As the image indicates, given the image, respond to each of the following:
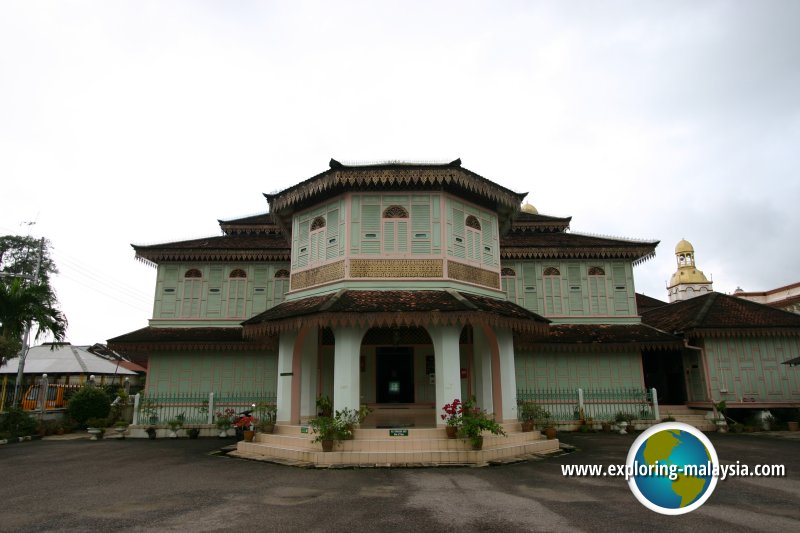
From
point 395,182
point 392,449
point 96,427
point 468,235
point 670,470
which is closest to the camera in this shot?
point 670,470

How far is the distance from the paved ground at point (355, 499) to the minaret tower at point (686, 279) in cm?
4007

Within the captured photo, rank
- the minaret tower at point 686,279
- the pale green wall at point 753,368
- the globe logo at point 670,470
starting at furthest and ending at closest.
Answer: the minaret tower at point 686,279, the pale green wall at point 753,368, the globe logo at point 670,470

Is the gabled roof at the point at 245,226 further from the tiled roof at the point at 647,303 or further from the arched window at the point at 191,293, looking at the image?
the tiled roof at the point at 647,303

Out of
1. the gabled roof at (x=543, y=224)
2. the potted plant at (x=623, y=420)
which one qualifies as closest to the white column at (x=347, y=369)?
the potted plant at (x=623, y=420)

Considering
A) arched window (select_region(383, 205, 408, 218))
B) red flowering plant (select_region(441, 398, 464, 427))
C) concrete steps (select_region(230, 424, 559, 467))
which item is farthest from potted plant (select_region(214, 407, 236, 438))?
arched window (select_region(383, 205, 408, 218))

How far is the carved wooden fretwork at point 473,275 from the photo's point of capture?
13227 mm

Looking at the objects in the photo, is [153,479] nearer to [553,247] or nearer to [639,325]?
[553,247]

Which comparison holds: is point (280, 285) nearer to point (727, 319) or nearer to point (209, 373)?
point (209, 373)

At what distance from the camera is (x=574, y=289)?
2070 cm

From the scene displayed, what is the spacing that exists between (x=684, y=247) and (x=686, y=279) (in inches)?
127

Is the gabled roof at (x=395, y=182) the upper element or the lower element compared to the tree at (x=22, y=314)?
upper

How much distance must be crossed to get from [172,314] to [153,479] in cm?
1191

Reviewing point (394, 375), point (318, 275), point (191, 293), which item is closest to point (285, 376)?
point (318, 275)

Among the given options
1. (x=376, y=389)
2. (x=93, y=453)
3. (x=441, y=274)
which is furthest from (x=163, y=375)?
(x=441, y=274)
